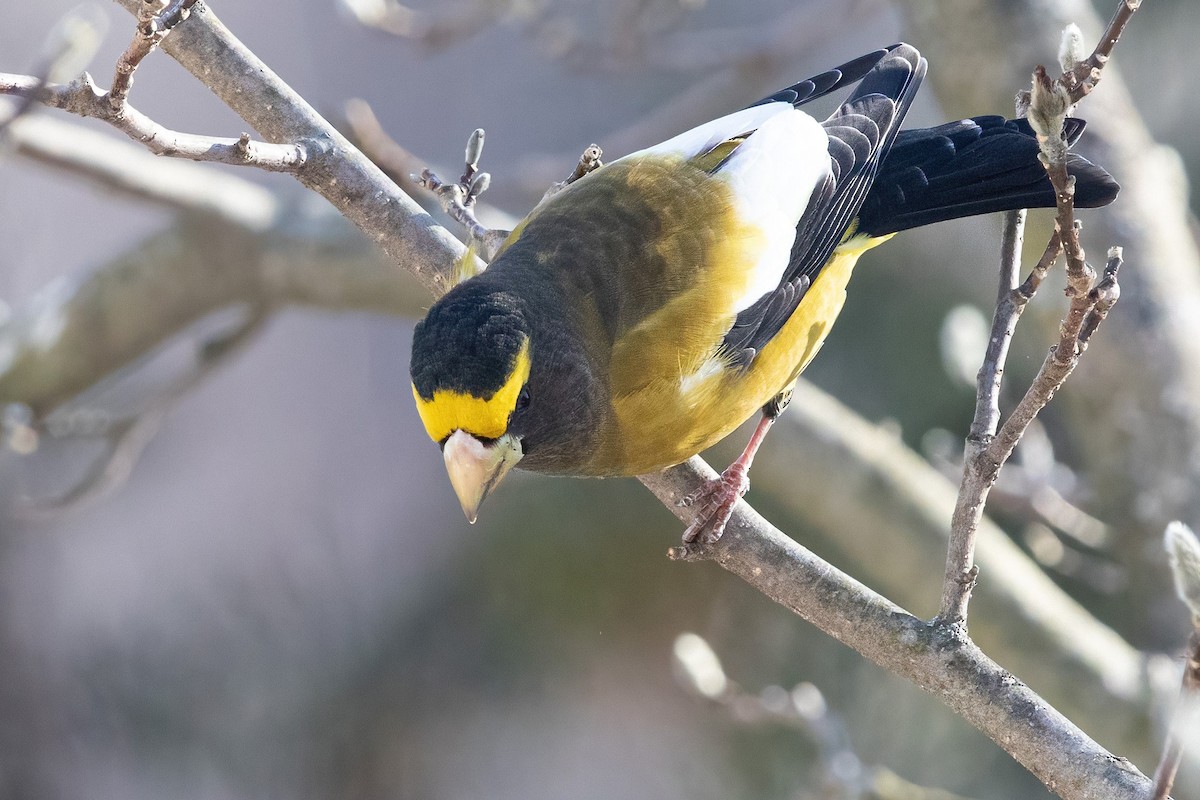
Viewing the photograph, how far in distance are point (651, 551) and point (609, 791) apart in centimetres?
114

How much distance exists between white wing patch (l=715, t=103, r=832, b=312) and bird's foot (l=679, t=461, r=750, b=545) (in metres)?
0.33

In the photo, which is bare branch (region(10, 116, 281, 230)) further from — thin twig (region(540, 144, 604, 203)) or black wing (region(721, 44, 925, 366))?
black wing (region(721, 44, 925, 366))

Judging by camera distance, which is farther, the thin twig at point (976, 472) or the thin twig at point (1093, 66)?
the thin twig at point (976, 472)

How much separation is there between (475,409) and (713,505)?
1.62 ft

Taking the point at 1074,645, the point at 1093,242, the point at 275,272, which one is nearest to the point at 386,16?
the point at 275,272

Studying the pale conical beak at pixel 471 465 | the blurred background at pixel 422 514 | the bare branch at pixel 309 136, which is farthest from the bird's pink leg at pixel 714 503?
the blurred background at pixel 422 514

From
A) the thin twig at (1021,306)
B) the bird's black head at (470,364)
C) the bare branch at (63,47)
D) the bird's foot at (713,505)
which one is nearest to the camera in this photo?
the bare branch at (63,47)

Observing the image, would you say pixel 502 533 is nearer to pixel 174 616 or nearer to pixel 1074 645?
pixel 174 616

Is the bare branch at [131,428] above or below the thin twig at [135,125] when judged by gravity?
below

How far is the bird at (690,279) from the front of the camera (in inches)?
71.3

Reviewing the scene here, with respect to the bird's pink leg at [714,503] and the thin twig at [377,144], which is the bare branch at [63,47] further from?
the thin twig at [377,144]

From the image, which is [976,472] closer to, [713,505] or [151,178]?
[713,505]

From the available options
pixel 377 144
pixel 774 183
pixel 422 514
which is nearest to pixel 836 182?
pixel 774 183

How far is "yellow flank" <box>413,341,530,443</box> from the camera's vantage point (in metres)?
1.75
